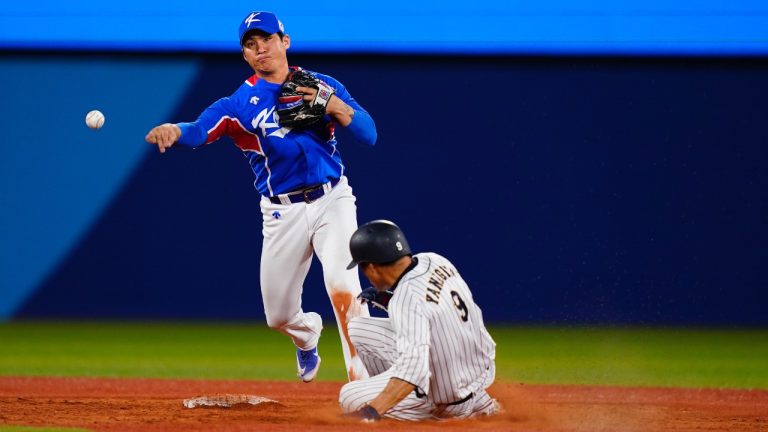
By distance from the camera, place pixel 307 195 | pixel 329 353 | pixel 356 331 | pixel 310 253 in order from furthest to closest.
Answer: pixel 329 353 < pixel 310 253 < pixel 307 195 < pixel 356 331

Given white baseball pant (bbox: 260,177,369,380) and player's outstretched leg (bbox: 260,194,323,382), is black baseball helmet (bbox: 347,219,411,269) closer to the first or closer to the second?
white baseball pant (bbox: 260,177,369,380)

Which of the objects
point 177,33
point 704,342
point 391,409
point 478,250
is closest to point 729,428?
A: point 391,409

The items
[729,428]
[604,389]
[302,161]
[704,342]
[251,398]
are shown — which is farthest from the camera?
[704,342]

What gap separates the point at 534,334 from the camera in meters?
10.4

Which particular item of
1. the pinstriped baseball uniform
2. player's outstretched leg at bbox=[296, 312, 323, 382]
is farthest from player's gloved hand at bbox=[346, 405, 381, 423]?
player's outstretched leg at bbox=[296, 312, 323, 382]

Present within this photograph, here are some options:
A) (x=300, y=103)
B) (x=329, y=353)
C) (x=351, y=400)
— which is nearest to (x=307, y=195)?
(x=300, y=103)

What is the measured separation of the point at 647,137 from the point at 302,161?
6.01 metres

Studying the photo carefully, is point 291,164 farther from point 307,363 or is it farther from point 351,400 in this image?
point 351,400

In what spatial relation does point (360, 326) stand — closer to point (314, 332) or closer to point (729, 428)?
point (314, 332)

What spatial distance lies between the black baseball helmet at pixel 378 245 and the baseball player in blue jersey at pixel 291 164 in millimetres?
897

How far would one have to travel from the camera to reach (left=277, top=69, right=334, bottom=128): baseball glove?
18.0 feet

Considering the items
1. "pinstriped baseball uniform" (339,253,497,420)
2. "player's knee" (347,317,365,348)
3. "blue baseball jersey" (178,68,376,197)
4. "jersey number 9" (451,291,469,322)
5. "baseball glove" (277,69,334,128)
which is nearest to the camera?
"pinstriped baseball uniform" (339,253,497,420)

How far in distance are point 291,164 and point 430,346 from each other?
4.83 ft

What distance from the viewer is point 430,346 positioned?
4.60 meters
